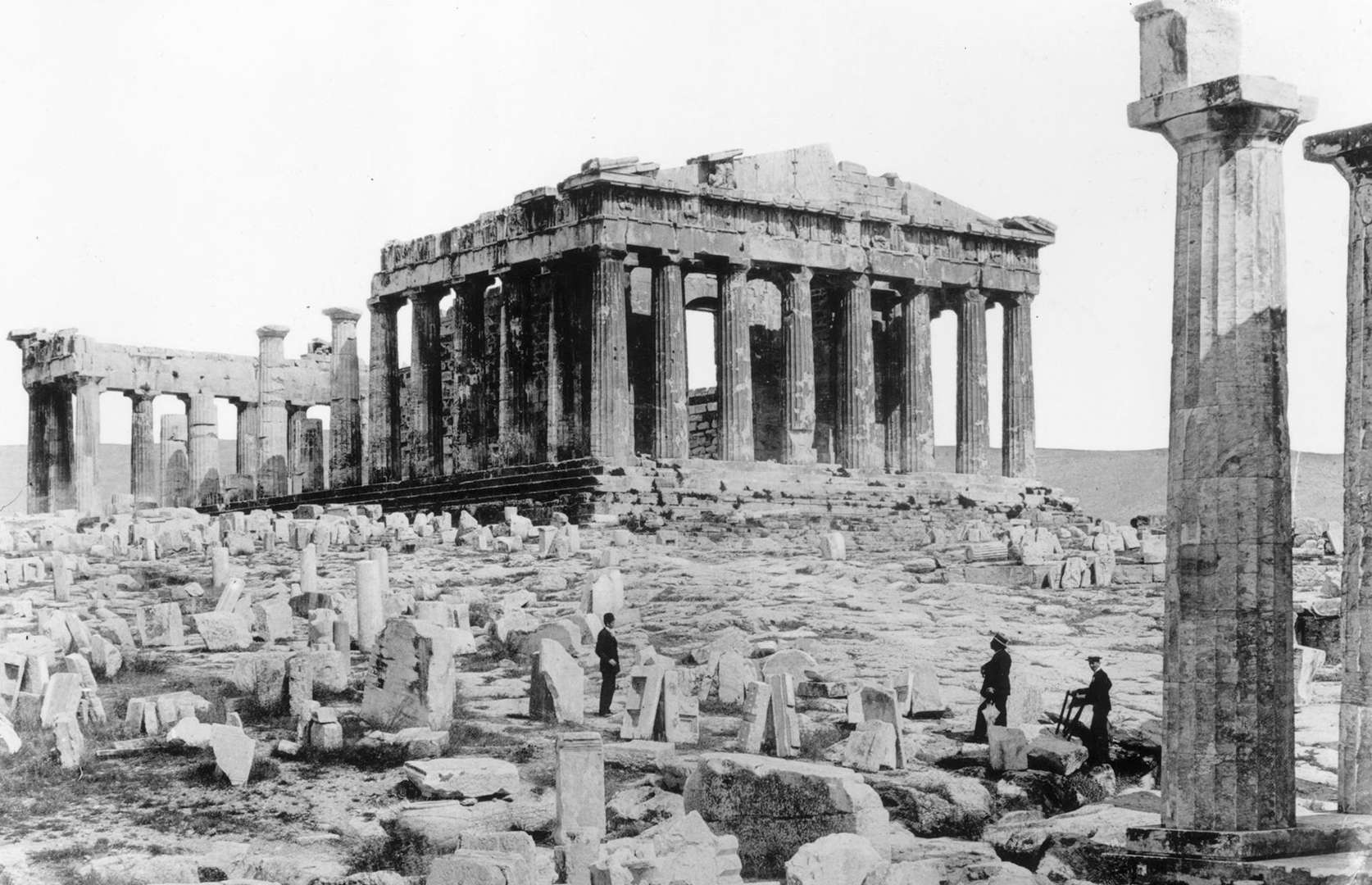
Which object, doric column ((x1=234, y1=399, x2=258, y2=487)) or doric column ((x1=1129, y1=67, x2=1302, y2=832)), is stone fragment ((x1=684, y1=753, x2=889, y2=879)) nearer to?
doric column ((x1=1129, y1=67, x2=1302, y2=832))

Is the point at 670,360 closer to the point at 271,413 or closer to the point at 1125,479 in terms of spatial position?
the point at 271,413

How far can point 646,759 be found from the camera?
14812 mm

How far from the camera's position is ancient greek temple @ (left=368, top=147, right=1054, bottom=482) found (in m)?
38.4

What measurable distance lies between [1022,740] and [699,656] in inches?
215

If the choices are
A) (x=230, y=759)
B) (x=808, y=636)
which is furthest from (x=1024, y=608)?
(x=230, y=759)

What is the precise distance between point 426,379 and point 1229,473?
Result: 3443 cm

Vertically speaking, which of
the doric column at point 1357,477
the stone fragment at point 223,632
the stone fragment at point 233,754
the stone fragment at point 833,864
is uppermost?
the doric column at point 1357,477

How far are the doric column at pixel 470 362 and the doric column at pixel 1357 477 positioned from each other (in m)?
32.0

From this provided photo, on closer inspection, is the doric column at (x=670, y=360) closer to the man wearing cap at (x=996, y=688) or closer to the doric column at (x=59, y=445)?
the doric column at (x=59, y=445)

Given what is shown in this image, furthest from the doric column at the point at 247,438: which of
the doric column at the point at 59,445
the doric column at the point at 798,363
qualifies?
the doric column at the point at 798,363

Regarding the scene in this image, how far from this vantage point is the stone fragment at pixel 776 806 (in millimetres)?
12297

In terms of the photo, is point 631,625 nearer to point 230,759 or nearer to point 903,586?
point 903,586

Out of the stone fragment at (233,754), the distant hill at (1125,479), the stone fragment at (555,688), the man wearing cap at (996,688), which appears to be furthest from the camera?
the distant hill at (1125,479)

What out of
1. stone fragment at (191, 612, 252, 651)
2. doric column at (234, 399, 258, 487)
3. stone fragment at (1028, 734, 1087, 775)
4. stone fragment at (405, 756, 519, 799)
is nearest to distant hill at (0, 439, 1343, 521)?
doric column at (234, 399, 258, 487)
